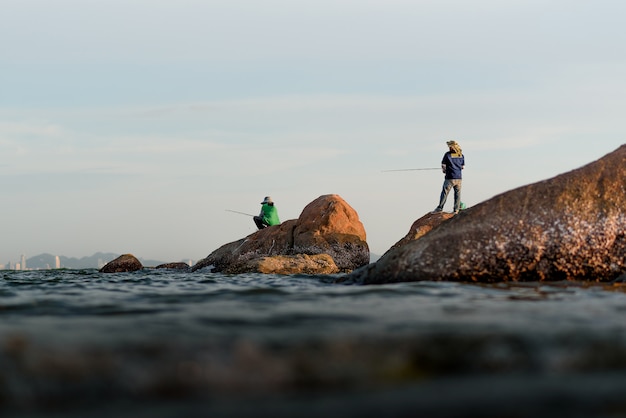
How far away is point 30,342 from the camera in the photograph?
3.30 m

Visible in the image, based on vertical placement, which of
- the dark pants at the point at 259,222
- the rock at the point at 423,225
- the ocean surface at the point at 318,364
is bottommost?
the ocean surface at the point at 318,364

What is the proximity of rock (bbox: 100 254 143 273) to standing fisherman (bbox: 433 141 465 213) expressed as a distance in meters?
11.1

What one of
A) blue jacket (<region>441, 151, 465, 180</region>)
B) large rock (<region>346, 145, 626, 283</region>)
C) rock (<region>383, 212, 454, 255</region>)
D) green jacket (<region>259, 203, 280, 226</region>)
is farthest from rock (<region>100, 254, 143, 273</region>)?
large rock (<region>346, 145, 626, 283</region>)

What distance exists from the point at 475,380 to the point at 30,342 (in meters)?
2.30

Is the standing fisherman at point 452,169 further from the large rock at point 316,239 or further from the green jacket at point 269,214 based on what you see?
the green jacket at point 269,214

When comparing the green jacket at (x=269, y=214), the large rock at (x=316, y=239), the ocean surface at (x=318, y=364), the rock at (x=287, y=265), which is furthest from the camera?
the green jacket at (x=269, y=214)

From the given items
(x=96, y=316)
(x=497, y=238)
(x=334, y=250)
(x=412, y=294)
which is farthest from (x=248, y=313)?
(x=334, y=250)

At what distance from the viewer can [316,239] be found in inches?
742

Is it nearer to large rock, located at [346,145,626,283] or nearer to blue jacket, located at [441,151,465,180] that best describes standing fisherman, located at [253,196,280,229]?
blue jacket, located at [441,151,465,180]

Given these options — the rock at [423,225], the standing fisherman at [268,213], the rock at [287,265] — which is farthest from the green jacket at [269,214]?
the rock at [287,265]

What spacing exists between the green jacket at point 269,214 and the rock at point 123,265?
4998 millimetres

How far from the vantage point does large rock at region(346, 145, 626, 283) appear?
7.67 m

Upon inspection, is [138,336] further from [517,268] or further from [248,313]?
[517,268]

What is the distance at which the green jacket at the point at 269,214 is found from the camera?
23844 mm
